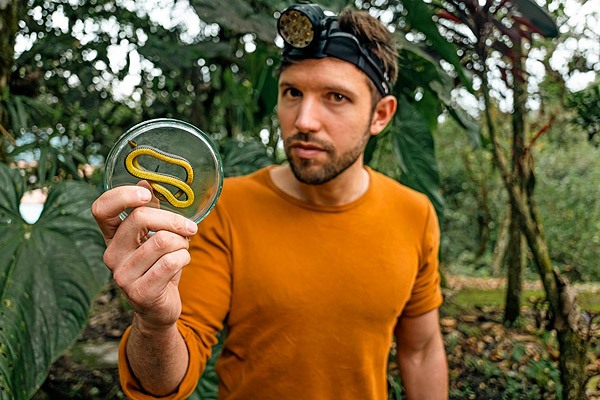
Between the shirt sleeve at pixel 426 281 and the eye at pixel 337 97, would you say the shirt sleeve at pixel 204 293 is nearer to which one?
the eye at pixel 337 97

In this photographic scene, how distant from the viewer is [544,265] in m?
1.70

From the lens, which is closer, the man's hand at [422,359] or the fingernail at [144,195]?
the fingernail at [144,195]

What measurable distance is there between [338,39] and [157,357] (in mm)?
849

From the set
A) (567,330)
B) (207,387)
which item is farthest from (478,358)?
(207,387)

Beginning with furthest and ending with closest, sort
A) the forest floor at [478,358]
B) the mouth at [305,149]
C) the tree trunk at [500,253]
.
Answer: the tree trunk at [500,253]
the forest floor at [478,358]
the mouth at [305,149]

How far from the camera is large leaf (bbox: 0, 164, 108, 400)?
Answer: 44.1 inches

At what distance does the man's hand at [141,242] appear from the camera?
672 millimetres

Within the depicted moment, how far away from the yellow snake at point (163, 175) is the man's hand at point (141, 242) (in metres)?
0.04

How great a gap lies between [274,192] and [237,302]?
0.30 metres

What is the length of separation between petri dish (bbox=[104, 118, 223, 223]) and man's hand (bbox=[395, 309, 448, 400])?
904mm

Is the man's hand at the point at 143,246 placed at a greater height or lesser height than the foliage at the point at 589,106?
lesser

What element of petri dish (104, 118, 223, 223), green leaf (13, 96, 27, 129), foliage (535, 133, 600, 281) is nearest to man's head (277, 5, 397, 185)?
petri dish (104, 118, 223, 223)

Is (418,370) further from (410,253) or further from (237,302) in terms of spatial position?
(237,302)

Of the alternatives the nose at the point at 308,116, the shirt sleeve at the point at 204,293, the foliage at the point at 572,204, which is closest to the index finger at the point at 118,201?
the shirt sleeve at the point at 204,293
